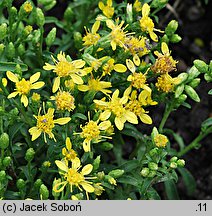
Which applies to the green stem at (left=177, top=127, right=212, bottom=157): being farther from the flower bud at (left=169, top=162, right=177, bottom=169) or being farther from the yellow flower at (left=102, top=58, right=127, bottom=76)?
the yellow flower at (left=102, top=58, right=127, bottom=76)

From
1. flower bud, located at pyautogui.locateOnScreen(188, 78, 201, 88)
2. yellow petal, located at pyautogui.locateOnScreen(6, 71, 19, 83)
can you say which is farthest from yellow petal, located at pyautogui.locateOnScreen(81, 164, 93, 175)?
flower bud, located at pyautogui.locateOnScreen(188, 78, 201, 88)

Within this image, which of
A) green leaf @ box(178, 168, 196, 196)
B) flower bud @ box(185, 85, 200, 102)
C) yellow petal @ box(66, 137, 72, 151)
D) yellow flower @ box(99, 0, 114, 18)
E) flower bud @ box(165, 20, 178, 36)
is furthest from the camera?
green leaf @ box(178, 168, 196, 196)

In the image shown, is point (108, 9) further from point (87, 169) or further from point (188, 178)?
point (188, 178)

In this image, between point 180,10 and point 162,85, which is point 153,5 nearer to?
point 162,85

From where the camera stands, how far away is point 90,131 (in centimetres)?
340

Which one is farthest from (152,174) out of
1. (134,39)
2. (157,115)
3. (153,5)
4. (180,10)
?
(180,10)

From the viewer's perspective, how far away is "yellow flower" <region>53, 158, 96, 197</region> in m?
3.24

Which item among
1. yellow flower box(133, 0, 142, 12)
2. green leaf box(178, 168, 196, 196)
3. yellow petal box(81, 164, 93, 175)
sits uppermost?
yellow flower box(133, 0, 142, 12)

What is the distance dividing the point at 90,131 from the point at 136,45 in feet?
2.19

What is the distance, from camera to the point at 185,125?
17.5 ft

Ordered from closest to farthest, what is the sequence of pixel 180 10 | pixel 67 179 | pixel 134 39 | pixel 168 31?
pixel 67 179, pixel 134 39, pixel 168 31, pixel 180 10

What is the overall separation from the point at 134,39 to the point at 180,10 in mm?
2585

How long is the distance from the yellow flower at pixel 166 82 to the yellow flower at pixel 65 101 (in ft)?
2.13

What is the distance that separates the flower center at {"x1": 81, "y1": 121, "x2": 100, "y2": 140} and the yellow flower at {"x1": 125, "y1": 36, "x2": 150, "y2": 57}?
1.91ft
